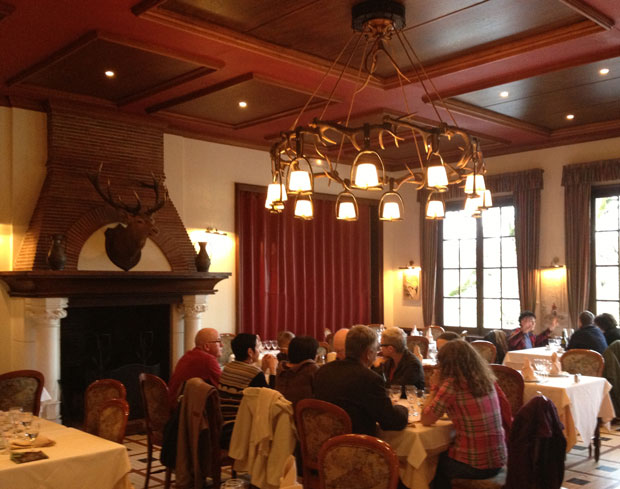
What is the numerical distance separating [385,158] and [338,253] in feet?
6.21

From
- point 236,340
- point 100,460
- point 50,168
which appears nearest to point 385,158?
point 50,168

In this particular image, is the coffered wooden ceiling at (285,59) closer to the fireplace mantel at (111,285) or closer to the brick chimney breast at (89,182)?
the brick chimney breast at (89,182)

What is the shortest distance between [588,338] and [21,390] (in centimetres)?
623

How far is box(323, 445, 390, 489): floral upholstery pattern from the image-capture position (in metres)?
3.23

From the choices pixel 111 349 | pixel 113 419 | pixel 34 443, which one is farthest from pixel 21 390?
pixel 111 349

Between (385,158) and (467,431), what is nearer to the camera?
(467,431)

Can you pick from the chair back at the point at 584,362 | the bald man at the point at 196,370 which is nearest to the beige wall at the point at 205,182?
the bald man at the point at 196,370

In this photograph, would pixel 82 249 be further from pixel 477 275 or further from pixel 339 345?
pixel 477 275

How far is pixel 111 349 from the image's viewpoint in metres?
8.60

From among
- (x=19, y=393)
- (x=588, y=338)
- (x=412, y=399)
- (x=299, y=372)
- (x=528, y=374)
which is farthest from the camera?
(x=588, y=338)

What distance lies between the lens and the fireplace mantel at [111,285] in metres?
7.48

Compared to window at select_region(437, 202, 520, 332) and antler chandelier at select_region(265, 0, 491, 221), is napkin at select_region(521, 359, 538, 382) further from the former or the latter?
window at select_region(437, 202, 520, 332)

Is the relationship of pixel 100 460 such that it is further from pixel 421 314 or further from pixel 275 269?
pixel 421 314

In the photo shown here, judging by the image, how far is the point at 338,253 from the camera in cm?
1178
